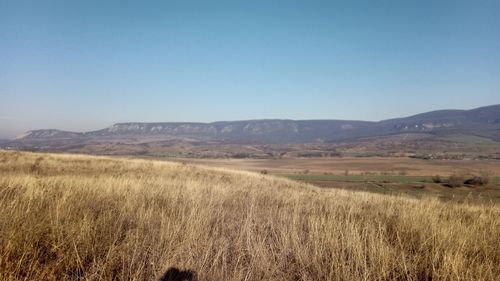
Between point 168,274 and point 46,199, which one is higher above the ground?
point 46,199

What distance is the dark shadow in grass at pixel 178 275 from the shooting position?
3475 mm

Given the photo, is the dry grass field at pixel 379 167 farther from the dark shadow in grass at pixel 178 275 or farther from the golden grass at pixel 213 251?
the dark shadow in grass at pixel 178 275

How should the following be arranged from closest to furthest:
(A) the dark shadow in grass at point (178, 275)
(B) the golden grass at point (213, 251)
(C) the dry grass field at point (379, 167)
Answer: (B) the golden grass at point (213, 251) → (A) the dark shadow in grass at point (178, 275) → (C) the dry grass field at point (379, 167)

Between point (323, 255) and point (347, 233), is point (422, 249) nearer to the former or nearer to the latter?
point (347, 233)

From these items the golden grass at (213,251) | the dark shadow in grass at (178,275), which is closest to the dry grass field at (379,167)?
the golden grass at (213,251)

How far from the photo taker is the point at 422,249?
468cm

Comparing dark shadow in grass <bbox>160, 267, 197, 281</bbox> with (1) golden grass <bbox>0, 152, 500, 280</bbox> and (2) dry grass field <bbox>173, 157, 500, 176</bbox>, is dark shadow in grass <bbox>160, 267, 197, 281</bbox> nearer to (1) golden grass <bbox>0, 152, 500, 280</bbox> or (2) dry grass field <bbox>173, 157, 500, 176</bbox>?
(1) golden grass <bbox>0, 152, 500, 280</bbox>

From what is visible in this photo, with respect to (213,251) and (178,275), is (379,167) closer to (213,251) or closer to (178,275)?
(213,251)

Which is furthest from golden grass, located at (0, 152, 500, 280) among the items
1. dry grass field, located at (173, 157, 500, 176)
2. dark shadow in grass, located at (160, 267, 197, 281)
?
dry grass field, located at (173, 157, 500, 176)

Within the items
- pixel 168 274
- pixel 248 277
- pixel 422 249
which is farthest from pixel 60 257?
pixel 422 249

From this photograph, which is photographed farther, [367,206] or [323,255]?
[367,206]

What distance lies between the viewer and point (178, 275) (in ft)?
11.7

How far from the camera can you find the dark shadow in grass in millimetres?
3475

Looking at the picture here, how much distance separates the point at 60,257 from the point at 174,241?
1.33 metres
